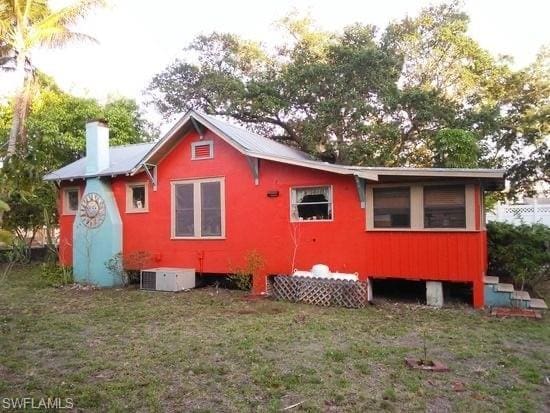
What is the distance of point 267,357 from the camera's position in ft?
19.0

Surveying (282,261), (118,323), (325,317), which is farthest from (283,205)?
(118,323)

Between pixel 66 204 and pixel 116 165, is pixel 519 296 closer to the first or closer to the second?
pixel 116 165

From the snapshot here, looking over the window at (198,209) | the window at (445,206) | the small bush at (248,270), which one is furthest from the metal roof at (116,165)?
the window at (445,206)

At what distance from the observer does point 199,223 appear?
12031mm

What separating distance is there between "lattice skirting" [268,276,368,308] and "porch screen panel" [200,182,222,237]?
2502mm

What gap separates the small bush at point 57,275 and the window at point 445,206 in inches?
405

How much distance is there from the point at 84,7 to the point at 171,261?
1029cm

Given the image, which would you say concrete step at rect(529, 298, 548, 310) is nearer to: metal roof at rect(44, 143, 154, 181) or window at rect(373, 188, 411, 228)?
window at rect(373, 188, 411, 228)

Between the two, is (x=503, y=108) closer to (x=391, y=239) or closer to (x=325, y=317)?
(x=391, y=239)

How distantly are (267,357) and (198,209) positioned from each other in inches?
269

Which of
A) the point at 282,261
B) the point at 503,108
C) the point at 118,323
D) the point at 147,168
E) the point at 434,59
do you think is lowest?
the point at 118,323

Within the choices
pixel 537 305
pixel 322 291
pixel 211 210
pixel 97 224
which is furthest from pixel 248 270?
pixel 537 305

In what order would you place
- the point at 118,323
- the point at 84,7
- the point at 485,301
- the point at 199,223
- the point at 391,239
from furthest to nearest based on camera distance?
the point at 84,7
the point at 199,223
the point at 391,239
the point at 485,301
the point at 118,323

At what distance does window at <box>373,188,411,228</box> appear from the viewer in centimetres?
960
